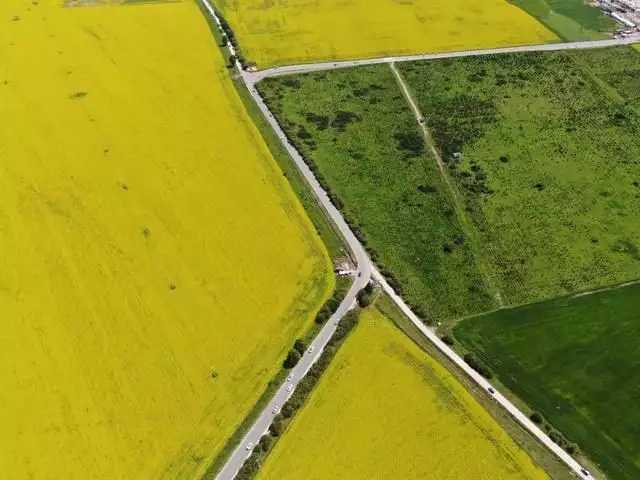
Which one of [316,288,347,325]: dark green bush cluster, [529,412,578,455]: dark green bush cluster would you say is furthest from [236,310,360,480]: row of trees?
[529,412,578,455]: dark green bush cluster

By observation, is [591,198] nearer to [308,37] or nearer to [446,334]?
[446,334]

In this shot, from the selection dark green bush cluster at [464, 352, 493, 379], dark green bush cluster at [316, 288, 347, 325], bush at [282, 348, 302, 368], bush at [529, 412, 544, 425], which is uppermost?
dark green bush cluster at [316, 288, 347, 325]

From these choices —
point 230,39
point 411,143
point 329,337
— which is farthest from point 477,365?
point 230,39

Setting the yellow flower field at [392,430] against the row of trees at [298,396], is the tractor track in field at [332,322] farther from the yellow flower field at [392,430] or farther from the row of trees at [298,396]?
the yellow flower field at [392,430]

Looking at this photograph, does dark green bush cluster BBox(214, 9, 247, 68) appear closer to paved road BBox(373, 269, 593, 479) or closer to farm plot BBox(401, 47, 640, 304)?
farm plot BBox(401, 47, 640, 304)

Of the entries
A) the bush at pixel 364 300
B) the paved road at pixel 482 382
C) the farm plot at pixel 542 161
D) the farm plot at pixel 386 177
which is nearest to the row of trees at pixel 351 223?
the farm plot at pixel 386 177

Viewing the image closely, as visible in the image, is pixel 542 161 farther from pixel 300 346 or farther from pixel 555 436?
pixel 300 346
